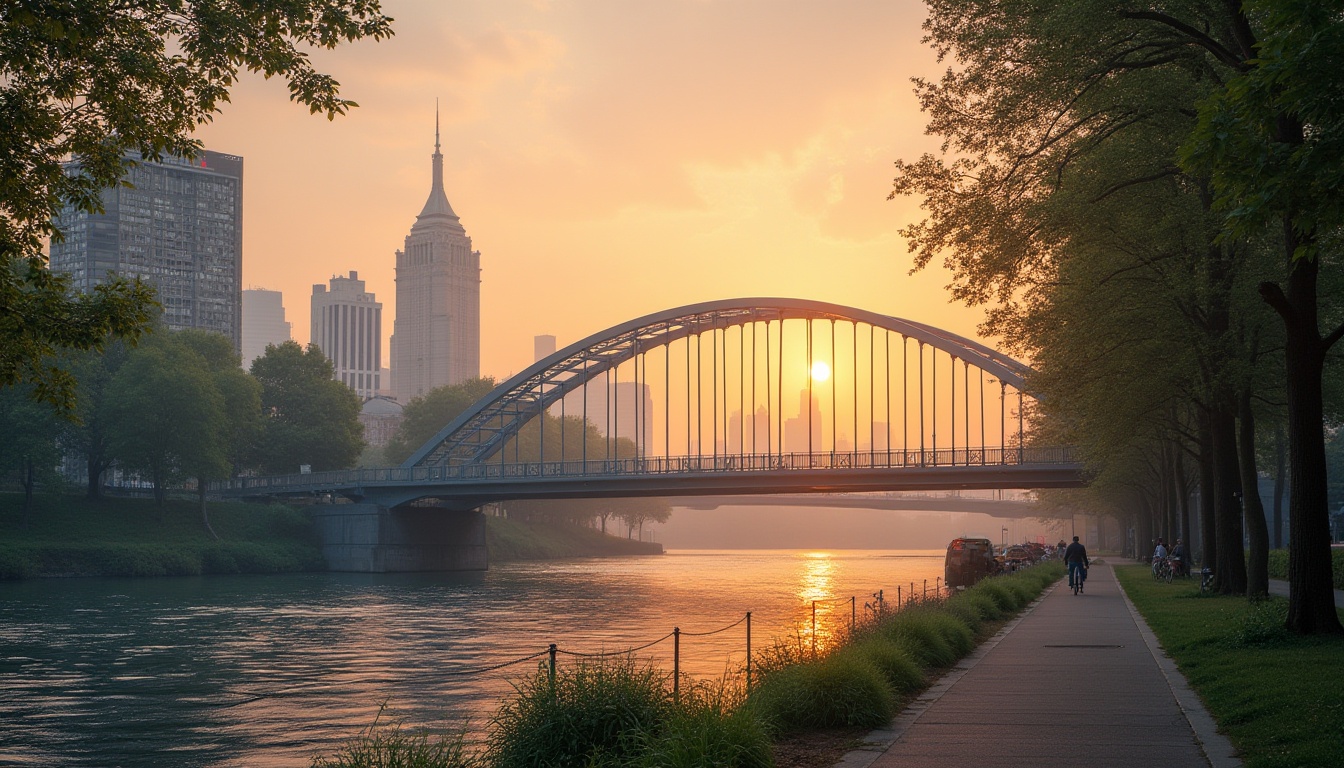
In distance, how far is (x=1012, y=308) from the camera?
125 feet

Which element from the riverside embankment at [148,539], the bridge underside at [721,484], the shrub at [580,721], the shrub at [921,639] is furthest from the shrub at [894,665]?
the riverside embankment at [148,539]

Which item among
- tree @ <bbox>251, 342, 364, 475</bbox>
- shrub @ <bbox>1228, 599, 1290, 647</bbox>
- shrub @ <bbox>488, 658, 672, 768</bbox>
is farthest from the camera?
tree @ <bbox>251, 342, 364, 475</bbox>

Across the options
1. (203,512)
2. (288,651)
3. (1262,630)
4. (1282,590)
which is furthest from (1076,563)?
(203,512)

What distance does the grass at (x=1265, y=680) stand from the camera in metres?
13.0

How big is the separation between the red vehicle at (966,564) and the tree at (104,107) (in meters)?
42.2

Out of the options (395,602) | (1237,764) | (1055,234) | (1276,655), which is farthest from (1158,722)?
(395,602)

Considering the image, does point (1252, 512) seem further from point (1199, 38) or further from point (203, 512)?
point (203, 512)

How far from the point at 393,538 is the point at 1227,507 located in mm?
74093

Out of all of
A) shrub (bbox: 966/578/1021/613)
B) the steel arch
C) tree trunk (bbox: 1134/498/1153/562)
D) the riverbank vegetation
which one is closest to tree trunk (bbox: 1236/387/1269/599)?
shrub (bbox: 966/578/1021/613)

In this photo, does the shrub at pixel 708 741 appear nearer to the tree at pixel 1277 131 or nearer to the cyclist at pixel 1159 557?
the tree at pixel 1277 131

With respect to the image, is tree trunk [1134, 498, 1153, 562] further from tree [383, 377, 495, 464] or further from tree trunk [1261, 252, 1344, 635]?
tree [383, 377, 495, 464]

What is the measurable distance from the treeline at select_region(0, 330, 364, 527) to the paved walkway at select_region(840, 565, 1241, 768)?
66030 mm

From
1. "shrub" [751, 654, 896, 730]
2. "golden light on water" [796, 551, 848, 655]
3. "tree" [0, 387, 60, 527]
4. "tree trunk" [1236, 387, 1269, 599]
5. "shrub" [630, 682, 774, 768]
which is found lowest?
"golden light on water" [796, 551, 848, 655]

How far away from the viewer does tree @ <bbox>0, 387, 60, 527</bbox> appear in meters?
80.7
